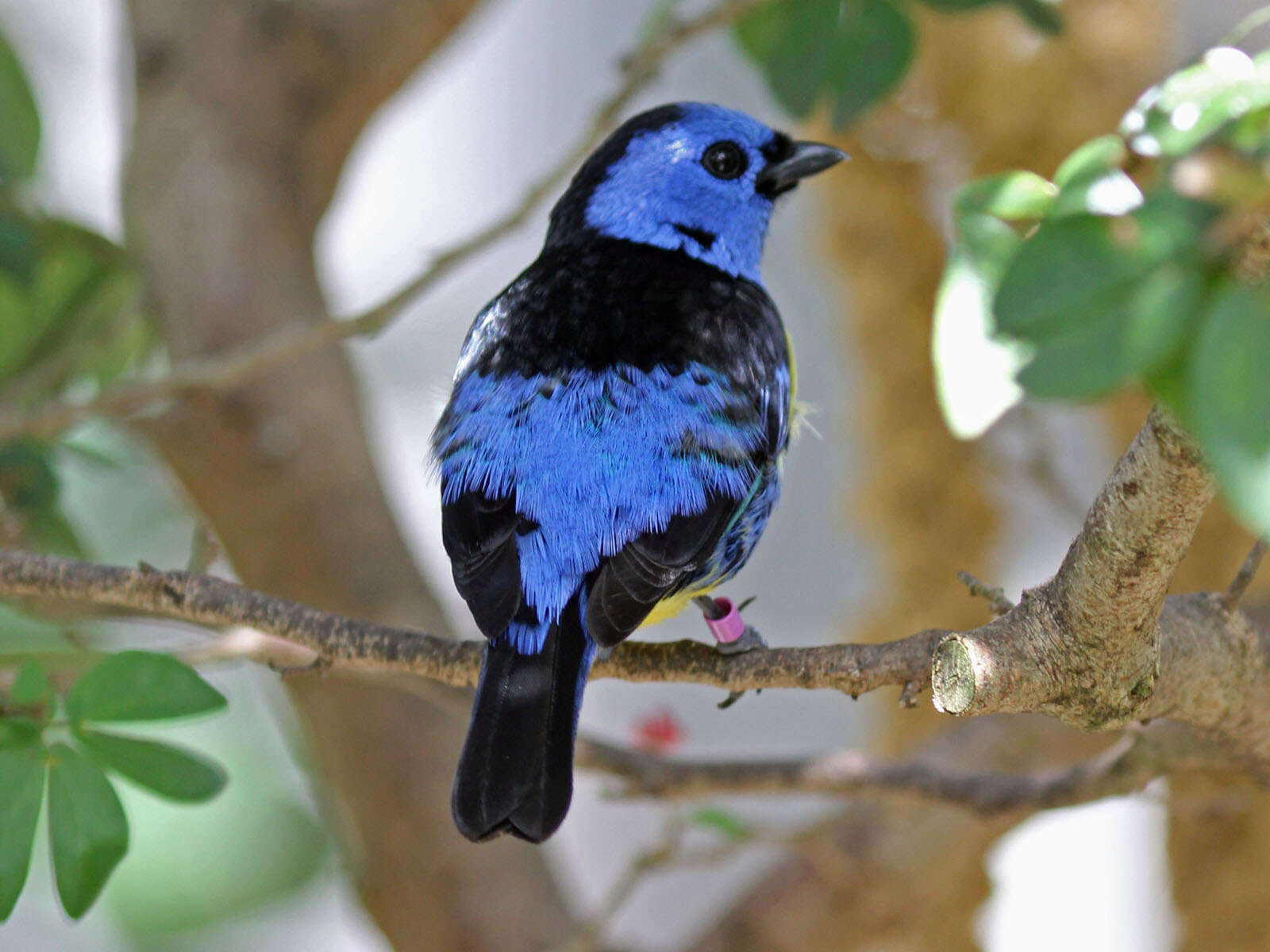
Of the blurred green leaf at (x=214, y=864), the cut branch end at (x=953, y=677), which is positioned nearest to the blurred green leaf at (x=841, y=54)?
the cut branch end at (x=953, y=677)

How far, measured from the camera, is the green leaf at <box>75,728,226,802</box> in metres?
1.22

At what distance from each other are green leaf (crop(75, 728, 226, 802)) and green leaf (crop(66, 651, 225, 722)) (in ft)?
0.10

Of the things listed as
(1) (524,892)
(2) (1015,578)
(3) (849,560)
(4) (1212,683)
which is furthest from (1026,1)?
(3) (849,560)

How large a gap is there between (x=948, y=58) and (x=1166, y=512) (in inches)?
77.8

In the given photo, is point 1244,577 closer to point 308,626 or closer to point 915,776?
point 915,776

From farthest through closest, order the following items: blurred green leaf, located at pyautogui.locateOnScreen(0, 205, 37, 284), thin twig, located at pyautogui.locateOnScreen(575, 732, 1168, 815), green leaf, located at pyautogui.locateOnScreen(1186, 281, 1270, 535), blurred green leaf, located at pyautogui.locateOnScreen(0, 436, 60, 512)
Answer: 1. blurred green leaf, located at pyautogui.locateOnScreen(0, 205, 37, 284)
2. blurred green leaf, located at pyautogui.locateOnScreen(0, 436, 60, 512)
3. thin twig, located at pyautogui.locateOnScreen(575, 732, 1168, 815)
4. green leaf, located at pyautogui.locateOnScreen(1186, 281, 1270, 535)

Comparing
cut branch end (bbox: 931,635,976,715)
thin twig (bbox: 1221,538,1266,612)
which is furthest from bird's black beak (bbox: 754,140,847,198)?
cut branch end (bbox: 931,635,976,715)

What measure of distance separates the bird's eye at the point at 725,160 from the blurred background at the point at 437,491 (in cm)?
15

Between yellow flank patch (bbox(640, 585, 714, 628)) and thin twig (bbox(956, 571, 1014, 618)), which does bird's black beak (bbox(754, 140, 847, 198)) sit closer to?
yellow flank patch (bbox(640, 585, 714, 628))

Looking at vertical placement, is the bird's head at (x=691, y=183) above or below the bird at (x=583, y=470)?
above

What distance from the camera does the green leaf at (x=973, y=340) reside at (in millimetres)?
1209

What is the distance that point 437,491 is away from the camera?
2904mm

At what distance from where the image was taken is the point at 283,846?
3.48 metres

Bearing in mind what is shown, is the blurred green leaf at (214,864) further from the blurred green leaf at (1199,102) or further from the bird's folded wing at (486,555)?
the blurred green leaf at (1199,102)
